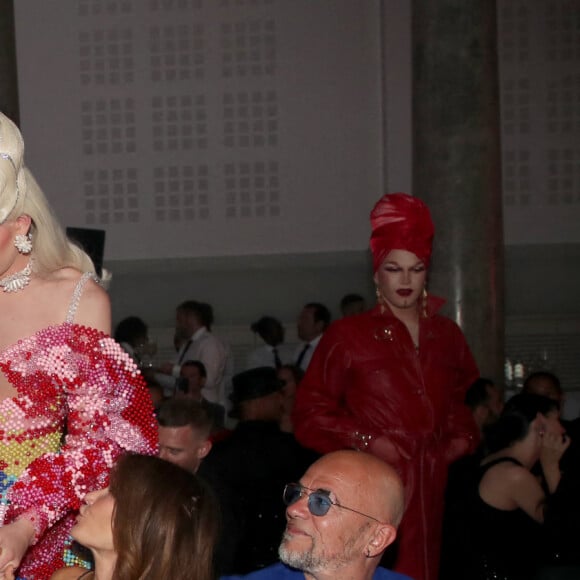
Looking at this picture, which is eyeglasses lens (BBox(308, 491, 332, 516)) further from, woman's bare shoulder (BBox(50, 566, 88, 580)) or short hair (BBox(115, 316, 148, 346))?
short hair (BBox(115, 316, 148, 346))

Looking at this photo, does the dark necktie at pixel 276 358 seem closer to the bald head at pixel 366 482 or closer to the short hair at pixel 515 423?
the short hair at pixel 515 423

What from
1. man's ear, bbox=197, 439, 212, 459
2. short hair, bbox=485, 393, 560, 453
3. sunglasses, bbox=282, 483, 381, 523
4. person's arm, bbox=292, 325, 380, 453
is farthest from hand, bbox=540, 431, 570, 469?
sunglasses, bbox=282, 483, 381, 523

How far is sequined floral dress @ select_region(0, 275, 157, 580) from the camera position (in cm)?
255

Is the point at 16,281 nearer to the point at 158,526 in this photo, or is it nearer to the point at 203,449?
the point at 158,526

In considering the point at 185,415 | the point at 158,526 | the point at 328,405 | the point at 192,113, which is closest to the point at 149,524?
the point at 158,526

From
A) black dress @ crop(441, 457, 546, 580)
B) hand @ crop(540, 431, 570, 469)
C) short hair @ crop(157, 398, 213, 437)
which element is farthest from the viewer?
hand @ crop(540, 431, 570, 469)

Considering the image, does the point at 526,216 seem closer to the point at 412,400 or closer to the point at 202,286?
the point at 202,286

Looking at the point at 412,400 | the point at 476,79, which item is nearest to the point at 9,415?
the point at 412,400

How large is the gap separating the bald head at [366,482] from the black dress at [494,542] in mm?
1562

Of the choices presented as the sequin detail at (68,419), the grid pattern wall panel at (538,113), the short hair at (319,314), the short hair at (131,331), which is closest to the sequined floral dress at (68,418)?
the sequin detail at (68,419)

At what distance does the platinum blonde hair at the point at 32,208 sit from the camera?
246 cm

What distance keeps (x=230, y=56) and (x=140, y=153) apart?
1.25 meters

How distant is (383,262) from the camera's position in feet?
13.0

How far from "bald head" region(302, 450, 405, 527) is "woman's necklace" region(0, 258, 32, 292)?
786mm
